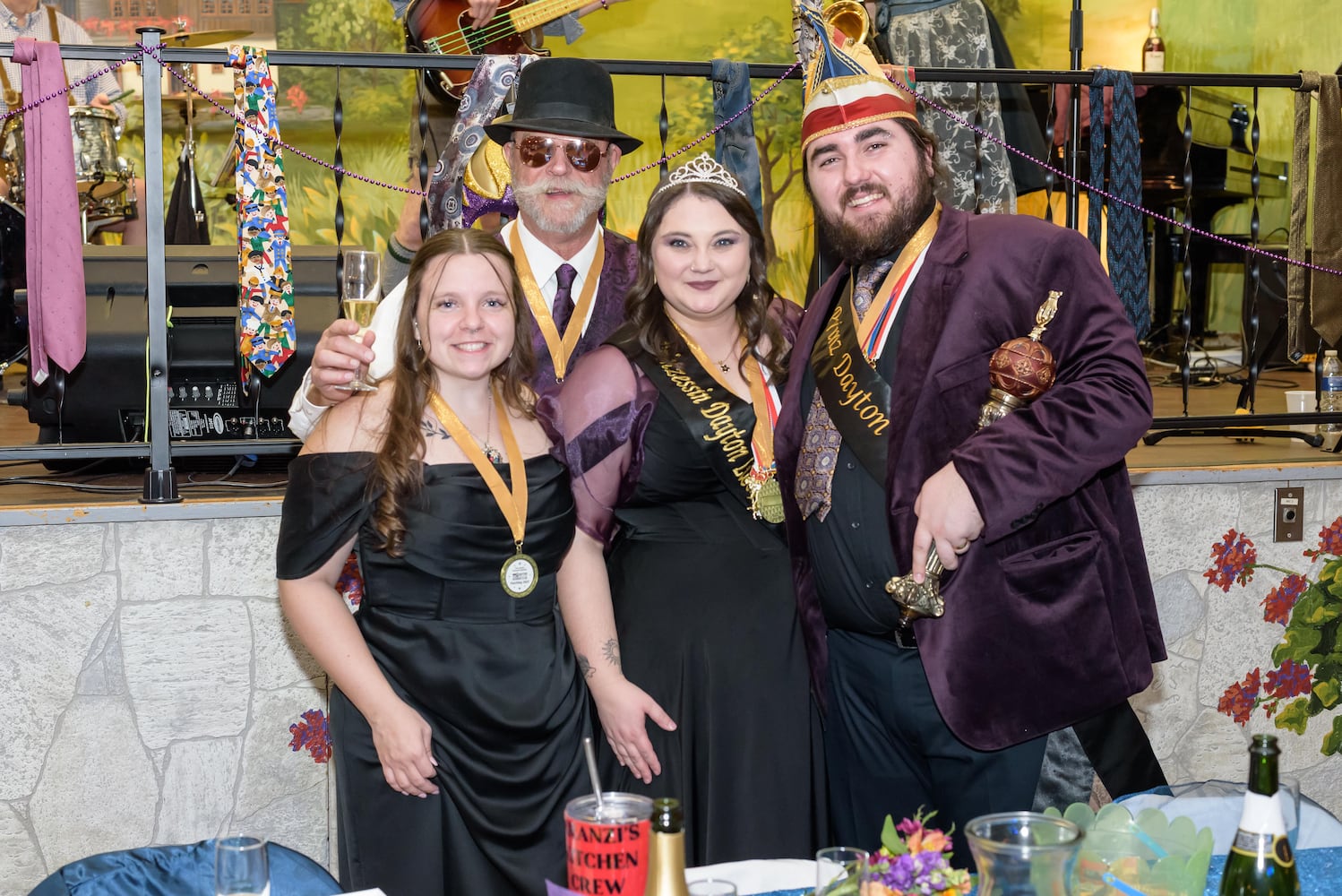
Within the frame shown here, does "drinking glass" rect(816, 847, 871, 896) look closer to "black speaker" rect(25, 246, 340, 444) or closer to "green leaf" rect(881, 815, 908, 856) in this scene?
"green leaf" rect(881, 815, 908, 856)

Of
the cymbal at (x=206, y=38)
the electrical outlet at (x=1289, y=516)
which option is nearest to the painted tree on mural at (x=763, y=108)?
the cymbal at (x=206, y=38)

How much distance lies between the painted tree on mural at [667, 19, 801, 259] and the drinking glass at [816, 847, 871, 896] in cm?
736

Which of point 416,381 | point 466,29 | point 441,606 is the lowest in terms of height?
point 441,606

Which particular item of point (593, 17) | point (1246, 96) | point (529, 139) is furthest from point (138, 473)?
point (1246, 96)

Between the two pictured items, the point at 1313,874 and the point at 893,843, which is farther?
the point at 1313,874

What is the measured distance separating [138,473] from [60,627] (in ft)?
3.06

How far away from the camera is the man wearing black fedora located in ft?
9.37

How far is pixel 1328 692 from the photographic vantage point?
400 centimetres

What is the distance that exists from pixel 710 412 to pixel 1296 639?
238cm

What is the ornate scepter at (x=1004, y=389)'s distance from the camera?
81.3 inches

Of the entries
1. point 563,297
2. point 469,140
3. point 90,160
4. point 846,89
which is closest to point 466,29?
point 469,140

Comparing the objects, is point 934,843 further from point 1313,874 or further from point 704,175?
point 704,175

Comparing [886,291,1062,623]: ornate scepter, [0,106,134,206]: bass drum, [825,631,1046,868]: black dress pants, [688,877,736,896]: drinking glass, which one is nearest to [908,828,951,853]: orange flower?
[688,877,736,896]: drinking glass

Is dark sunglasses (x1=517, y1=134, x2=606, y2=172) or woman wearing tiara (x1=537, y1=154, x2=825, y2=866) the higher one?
dark sunglasses (x1=517, y1=134, x2=606, y2=172)
